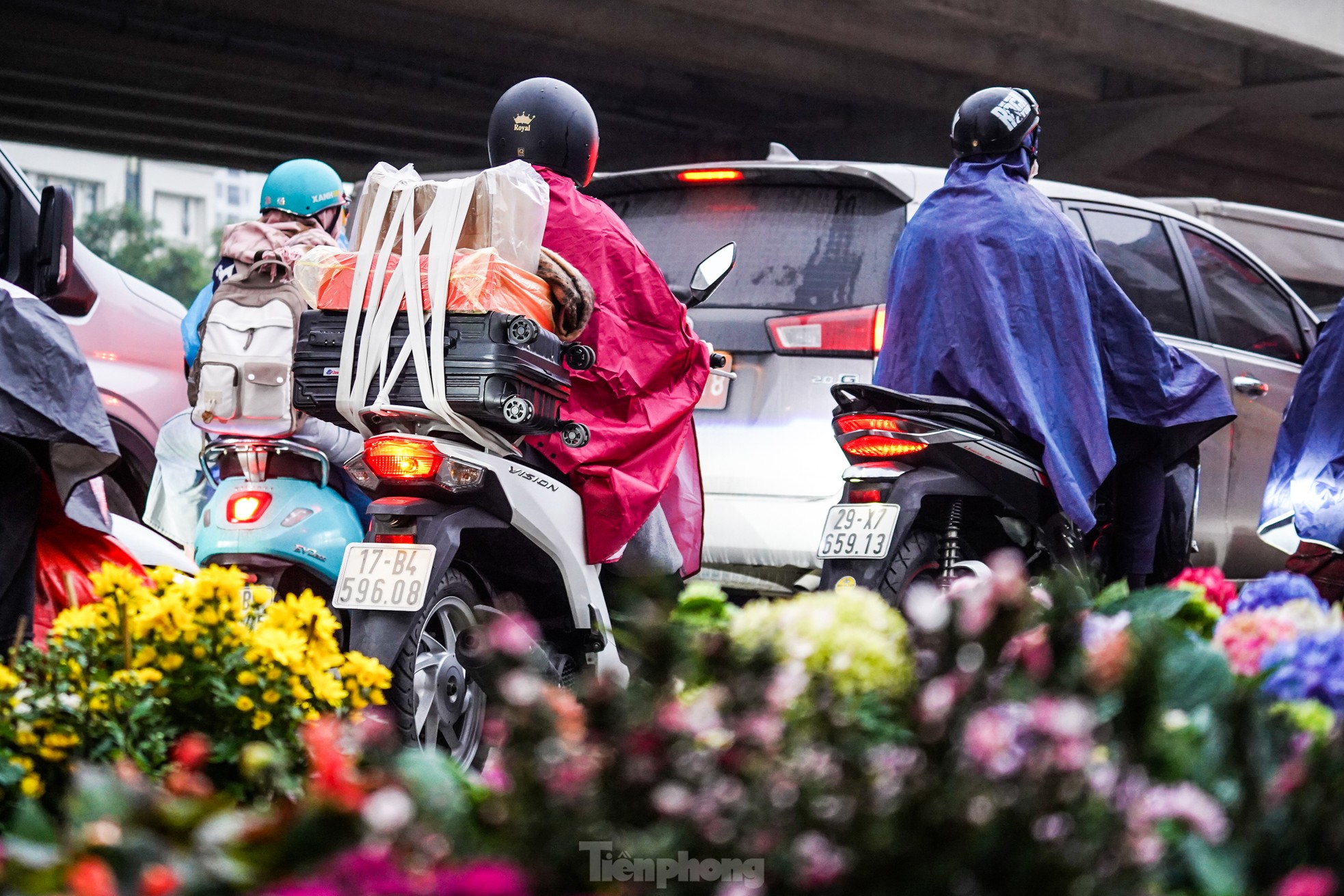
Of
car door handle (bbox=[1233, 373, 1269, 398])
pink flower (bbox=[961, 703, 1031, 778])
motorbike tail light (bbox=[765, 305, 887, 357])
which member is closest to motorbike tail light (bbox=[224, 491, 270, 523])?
motorbike tail light (bbox=[765, 305, 887, 357])

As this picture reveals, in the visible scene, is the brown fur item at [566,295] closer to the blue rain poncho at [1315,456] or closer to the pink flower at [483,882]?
the blue rain poncho at [1315,456]

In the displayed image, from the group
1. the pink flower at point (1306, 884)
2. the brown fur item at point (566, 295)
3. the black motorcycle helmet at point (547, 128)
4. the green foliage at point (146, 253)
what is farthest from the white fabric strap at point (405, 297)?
the green foliage at point (146, 253)

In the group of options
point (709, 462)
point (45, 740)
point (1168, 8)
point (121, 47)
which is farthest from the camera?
point (121, 47)

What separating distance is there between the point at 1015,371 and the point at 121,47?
1634 cm

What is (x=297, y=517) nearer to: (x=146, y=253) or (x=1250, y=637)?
(x=1250, y=637)

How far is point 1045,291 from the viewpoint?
5.02 m

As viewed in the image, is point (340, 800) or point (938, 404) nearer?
point (340, 800)

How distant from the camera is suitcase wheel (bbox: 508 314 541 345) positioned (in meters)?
3.91

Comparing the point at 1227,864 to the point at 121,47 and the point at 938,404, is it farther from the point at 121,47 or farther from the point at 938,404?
the point at 121,47

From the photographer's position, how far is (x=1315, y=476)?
483cm

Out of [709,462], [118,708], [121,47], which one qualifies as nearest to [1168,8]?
[121,47]

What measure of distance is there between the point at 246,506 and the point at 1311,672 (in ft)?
11.0

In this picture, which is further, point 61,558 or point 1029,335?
point 1029,335

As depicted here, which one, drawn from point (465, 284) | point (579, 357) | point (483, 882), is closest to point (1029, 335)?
point (579, 357)
